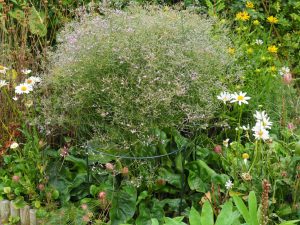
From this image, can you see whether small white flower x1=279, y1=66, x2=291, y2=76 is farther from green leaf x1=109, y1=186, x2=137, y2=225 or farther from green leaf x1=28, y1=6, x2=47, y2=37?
green leaf x1=28, y1=6, x2=47, y2=37

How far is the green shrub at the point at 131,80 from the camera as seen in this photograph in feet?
10.2

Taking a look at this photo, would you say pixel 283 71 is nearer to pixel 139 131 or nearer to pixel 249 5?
pixel 249 5

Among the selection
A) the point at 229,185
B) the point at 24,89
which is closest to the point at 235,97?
the point at 229,185

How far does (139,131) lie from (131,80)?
0.32 m

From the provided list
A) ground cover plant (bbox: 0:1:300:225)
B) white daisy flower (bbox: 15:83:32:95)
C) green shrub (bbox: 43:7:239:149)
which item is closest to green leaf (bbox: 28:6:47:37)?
ground cover plant (bbox: 0:1:300:225)

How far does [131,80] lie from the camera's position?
3166mm

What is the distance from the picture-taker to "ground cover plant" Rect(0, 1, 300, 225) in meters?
2.95

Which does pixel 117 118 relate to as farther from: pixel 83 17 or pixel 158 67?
pixel 83 17

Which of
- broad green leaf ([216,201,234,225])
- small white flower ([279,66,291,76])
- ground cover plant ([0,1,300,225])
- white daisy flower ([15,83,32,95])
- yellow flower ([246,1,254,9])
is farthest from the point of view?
yellow flower ([246,1,254,9])

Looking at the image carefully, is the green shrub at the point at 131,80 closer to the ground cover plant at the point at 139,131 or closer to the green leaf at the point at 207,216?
the ground cover plant at the point at 139,131

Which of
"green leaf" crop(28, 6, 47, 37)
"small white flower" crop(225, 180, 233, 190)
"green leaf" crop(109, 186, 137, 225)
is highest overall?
"green leaf" crop(28, 6, 47, 37)

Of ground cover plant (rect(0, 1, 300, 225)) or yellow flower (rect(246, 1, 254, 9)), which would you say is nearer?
ground cover plant (rect(0, 1, 300, 225))

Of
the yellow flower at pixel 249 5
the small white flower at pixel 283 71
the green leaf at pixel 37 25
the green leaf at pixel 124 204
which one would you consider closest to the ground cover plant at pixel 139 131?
the green leaf at pixel 124 204

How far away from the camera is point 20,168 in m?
3.35
